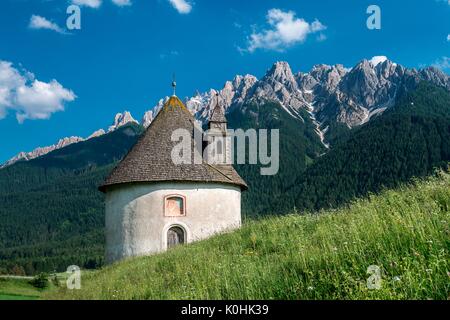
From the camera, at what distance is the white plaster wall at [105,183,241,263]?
A: 85.6 feet

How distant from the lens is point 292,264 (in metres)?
8.84

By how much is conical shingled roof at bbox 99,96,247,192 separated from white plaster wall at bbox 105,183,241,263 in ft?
1.35

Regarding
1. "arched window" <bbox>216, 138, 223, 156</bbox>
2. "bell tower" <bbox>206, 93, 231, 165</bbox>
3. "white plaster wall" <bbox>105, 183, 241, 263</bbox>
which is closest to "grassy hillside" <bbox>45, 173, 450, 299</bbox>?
"white plaster wall" <bbox>105, 183, 241, 263</bbox>

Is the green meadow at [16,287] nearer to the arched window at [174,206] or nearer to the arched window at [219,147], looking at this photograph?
the arched window at [174,206]

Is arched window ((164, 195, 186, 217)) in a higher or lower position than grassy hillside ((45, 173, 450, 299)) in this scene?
higher

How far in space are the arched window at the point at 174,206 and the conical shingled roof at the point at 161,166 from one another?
0.92 meters

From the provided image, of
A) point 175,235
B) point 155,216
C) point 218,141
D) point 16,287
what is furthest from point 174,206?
point 16,287

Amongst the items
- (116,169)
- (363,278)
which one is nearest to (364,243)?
(363,278)

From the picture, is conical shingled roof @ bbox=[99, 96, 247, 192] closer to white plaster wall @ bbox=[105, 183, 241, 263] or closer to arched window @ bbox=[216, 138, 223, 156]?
white plaster wall @ bbox=[105, 183, 241, 263]

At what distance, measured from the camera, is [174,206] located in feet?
86.5
